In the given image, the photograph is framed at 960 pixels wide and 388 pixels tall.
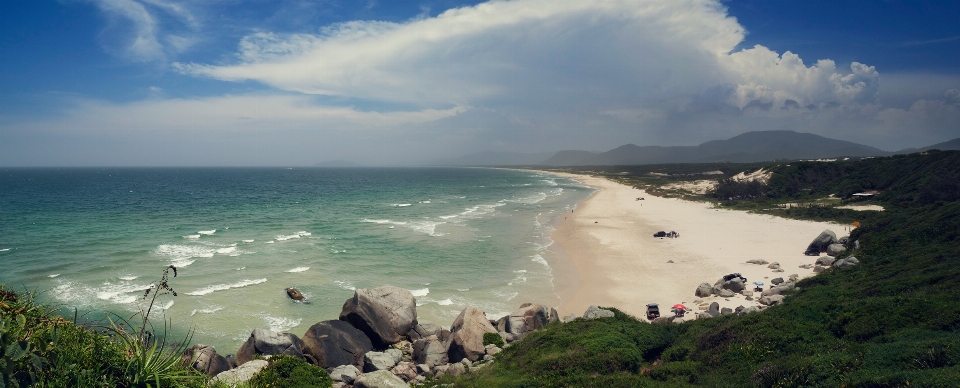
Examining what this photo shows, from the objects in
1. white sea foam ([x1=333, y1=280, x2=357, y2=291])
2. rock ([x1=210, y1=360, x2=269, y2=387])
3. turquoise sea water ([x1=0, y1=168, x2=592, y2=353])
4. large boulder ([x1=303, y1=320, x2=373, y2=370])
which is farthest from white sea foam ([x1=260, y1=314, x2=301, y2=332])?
rock ([x1=210, y1=360, x2=269, y2=387])

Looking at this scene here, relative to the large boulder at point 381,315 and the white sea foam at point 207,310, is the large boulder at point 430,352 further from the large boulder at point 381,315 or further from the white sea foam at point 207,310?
the white sea foam at point 207,310

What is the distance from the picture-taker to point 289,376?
44.1 feet

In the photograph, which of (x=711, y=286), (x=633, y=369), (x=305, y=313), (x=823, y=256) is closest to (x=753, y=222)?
(x=823, y=256)

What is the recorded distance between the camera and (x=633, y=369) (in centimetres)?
1442

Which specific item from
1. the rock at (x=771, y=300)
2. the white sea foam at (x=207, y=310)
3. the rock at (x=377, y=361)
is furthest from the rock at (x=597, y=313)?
the white sea foam at (x=207, y=310)

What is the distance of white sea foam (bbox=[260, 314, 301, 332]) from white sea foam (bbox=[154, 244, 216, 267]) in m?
13.6

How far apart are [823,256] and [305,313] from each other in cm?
3393

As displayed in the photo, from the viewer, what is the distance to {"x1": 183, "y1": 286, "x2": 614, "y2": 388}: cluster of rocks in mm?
15789

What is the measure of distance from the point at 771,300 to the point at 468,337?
52.1 ft

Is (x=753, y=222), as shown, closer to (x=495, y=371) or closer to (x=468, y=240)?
(x=468, y=240)

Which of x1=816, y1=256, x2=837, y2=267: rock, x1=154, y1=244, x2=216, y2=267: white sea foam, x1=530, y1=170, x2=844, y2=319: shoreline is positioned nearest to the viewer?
x1=530, y1=170, x2=844, y2=319: shoreline

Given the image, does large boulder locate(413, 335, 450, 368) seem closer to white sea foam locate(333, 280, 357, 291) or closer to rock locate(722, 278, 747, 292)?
white sea foam locate(333, 280, 357, 291)

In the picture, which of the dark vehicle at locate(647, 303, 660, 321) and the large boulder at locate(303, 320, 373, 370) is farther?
the dark vehicle at locate(647, 303, 660, 321)

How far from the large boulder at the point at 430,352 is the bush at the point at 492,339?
1.55 meters
